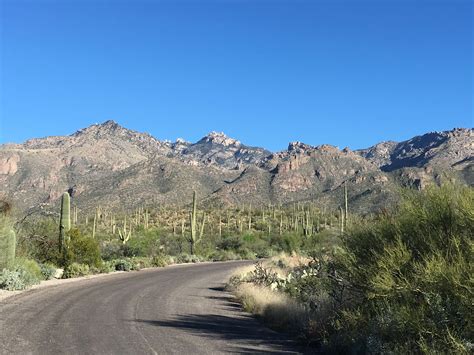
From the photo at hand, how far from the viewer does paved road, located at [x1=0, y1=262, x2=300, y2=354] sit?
10.1 metres

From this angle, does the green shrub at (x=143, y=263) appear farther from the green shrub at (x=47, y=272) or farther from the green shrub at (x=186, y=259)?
the green shrub at (x=47, y=272)

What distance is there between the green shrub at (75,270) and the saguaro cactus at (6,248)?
4699 mm

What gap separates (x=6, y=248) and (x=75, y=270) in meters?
5.86

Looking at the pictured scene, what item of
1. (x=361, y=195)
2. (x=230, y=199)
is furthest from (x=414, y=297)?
(x=230, y=199)

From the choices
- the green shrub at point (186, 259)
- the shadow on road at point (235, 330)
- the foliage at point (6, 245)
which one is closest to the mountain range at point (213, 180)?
the green shrub at point (186, 259)

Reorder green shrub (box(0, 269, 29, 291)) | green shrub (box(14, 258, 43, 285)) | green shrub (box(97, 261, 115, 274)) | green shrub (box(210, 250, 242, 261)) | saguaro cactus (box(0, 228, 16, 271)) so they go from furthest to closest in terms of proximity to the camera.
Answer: green shrub (box(210, 250, 242, 261))
green shrub (box(97, 261, 115, 274))
saguaro cactus (box(0, 228, 16, 271))
green shrub (box(14, 258, 43, 285))
green shrub (box(0, 269, 29, 291))

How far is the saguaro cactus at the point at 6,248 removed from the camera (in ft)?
68.8

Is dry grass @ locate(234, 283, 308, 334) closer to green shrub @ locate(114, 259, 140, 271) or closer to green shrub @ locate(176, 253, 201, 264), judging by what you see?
green shrub @ locate(114, 259, 140, 271)

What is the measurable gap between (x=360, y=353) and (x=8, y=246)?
656 inches

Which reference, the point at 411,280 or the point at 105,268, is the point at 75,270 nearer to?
the point at 105,268

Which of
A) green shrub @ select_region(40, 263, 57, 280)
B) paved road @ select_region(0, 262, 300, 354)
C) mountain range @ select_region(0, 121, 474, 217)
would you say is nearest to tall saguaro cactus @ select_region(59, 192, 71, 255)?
green shrub @ select_region(40, 263, 57, 280)

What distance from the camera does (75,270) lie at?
2670 cm

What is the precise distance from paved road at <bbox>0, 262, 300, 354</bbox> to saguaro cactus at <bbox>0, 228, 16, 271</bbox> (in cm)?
241

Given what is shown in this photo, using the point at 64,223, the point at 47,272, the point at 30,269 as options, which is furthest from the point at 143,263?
the point at 30,269
